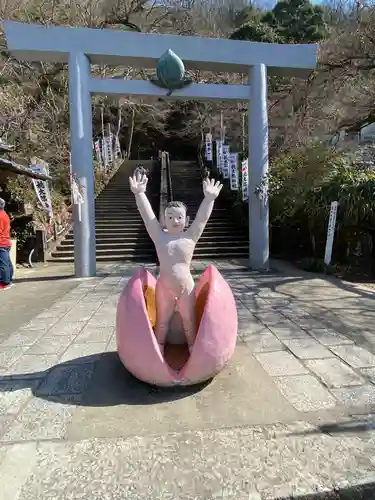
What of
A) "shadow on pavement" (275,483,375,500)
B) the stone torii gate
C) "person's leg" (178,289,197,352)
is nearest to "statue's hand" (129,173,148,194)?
"person's leg" (178,289,197,352)

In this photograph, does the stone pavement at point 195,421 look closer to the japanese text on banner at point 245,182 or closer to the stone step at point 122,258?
the stone step at point 122,258

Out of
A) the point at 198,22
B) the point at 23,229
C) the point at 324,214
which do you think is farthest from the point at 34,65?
the point at 324,214

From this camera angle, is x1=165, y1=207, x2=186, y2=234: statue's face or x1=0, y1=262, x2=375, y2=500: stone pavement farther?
x1=165, y1=207, x2=186, y2=234: statue's face

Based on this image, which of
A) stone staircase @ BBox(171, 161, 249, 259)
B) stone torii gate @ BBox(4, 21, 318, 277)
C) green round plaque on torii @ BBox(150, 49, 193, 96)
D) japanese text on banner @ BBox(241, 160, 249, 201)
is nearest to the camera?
green round plaque on torii @ BBox(150, 49, 193, 96)

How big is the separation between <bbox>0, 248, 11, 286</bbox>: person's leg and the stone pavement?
3282mm

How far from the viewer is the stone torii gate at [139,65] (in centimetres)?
760

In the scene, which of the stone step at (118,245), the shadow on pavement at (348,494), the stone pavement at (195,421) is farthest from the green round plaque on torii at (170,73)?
the shadow on pavement at (348,494)

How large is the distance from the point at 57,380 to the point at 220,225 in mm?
10106

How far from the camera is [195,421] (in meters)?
2.62

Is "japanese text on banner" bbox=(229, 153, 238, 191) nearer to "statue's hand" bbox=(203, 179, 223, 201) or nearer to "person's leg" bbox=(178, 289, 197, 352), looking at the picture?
"statue's hand" bbox=(203, 179, 223, 201)

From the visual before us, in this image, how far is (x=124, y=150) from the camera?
27469 millimetres

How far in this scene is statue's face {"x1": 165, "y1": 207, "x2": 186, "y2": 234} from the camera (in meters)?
3.26

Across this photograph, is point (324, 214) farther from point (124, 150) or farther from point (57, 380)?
point (124, 150)

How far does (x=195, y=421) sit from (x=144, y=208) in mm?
1757
